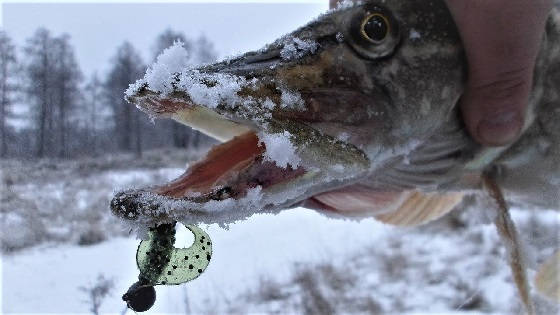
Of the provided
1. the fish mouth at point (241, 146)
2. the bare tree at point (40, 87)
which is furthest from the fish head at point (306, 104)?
the bare tree at point (40, 87)

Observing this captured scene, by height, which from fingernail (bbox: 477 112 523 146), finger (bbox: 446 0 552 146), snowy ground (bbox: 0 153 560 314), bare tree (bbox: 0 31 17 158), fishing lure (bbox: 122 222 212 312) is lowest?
snowy ground (bbox: 0 153 560 314)

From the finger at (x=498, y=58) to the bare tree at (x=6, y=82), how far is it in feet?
6.23

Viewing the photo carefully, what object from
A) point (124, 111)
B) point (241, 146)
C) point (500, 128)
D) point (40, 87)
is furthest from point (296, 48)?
point (124, 111)

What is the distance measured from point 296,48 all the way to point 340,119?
Answer: 0.59 feet

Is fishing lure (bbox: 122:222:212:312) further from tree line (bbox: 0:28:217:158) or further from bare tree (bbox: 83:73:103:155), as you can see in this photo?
bare tree (bbox: 83:73:103:155)

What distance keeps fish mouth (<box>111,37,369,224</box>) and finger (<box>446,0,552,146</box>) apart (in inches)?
18.6

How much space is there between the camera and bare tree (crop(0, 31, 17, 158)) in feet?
7.97

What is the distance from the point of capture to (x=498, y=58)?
1.45m

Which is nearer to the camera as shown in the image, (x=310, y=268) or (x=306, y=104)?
(x=306, y=104)

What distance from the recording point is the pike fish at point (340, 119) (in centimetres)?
105

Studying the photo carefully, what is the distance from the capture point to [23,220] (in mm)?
4312

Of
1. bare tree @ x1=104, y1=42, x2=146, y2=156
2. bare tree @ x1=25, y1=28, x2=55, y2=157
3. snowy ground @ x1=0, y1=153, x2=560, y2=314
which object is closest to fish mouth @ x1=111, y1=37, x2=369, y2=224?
snowy ground @ x1=0, y1=153, x2=560, y2=314

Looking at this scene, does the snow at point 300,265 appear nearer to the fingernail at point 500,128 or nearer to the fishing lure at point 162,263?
the fishing lure at point 162,263

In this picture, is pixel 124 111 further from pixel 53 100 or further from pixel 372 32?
pixel 372 32
